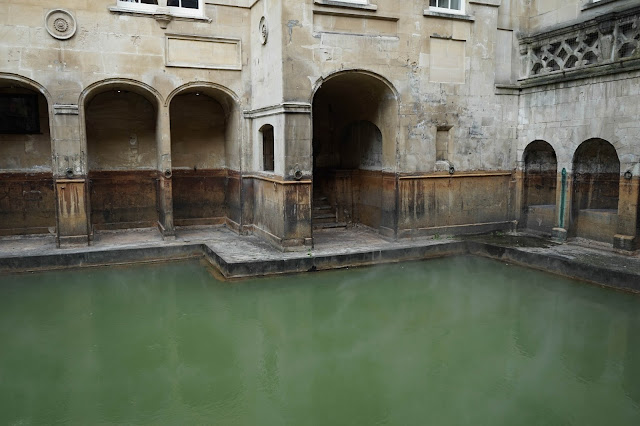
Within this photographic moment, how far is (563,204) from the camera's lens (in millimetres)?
10383

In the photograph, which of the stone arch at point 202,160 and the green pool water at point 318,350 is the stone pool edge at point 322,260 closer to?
the green pool water at point 318,350

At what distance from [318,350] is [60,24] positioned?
7868mm

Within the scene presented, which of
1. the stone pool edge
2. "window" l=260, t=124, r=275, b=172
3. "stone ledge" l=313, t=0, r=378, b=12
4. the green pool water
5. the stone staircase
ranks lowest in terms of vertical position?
the green pool water

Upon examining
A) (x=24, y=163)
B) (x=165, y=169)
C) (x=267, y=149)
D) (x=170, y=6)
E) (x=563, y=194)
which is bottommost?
(x=563, y=194)

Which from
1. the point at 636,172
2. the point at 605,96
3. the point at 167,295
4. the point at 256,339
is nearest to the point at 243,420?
the point at 256,339

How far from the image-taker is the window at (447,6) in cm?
1055

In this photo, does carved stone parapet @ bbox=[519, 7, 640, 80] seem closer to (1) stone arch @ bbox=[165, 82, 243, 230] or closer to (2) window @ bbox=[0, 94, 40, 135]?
(1) stone arch @ bbox=[165, 82, 243, 230]

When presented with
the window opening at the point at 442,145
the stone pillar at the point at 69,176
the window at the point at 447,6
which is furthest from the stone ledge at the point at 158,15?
the window opening at the point at 442,145

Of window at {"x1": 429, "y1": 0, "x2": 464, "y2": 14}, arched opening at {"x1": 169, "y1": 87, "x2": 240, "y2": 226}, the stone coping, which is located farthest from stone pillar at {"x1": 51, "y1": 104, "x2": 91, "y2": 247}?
window at {"x1": 429, "y1": 0, "x2": 464, "y2": 14}

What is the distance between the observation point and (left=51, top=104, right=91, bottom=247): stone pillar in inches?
380

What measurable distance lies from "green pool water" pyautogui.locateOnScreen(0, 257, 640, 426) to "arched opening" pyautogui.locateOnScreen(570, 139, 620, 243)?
221 centimetres

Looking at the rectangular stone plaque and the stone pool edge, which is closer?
the stone pool edge

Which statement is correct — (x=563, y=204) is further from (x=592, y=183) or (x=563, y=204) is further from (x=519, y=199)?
(x=519, y=199)

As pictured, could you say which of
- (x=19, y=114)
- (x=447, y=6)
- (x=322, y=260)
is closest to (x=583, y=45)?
(x=447, y=6)
